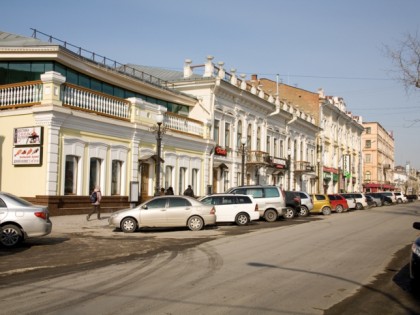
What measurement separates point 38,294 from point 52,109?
1554cm

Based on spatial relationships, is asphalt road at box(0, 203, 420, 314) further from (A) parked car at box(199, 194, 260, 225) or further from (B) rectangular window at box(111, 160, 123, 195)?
(B) rectangular window at box(111, 160, 123, 195)

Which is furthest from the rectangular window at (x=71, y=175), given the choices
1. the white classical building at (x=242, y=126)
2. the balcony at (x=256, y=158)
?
the balcony at (x=256, y=158)

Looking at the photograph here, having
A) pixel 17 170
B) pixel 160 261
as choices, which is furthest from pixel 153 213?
pixel 17 170

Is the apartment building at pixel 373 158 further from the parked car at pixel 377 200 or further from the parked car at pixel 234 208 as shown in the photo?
the parked car at pixel 234 208

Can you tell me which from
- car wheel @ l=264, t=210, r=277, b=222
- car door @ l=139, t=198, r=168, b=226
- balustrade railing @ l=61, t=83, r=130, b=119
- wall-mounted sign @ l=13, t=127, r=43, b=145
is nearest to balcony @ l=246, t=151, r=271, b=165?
car wheel @ l=264, t=210, r=277, b=222

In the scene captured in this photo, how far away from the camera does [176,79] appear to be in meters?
39.6

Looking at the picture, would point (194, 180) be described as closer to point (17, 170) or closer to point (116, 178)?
point (116, 178)

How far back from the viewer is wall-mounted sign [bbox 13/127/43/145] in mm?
22766

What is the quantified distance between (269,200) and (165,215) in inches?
321

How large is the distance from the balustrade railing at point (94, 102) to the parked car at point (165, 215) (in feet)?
23.3

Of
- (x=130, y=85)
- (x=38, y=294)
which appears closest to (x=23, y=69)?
(x=130, y=85)

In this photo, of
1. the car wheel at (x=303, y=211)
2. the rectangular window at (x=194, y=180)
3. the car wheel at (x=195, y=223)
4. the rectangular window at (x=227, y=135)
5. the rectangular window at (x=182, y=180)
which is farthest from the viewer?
the rectangular window at (x=227, y=135)

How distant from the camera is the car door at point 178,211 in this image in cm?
1958

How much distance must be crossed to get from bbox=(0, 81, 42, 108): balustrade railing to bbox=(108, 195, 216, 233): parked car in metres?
7.53
